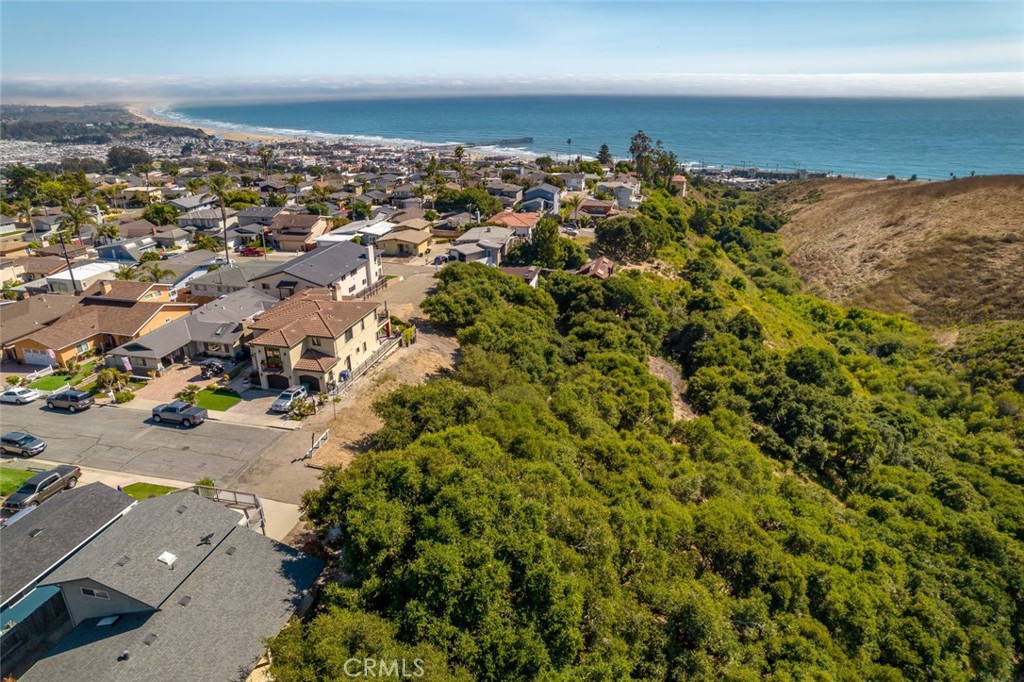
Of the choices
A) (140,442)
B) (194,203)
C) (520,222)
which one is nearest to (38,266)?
(194,203)

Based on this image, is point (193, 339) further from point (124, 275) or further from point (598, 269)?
point (598, 269)

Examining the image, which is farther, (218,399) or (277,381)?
(277,381)

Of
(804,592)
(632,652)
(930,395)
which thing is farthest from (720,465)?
(930,395)

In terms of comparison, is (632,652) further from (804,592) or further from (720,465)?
(720,465)

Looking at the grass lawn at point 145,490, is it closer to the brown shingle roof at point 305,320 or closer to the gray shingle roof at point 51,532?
the gray shingle roof at point 51,532

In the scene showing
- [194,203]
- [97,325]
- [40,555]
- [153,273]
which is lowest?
[97,325]

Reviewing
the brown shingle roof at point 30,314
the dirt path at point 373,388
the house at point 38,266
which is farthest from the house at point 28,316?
the dirt path at point 373,388
